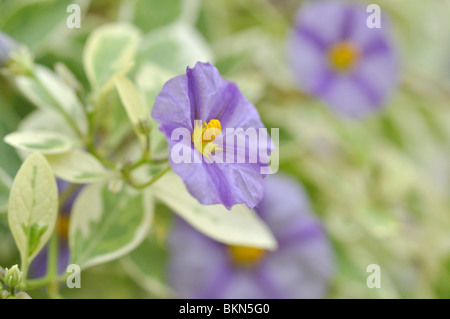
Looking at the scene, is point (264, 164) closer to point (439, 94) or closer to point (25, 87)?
point (25, 87)

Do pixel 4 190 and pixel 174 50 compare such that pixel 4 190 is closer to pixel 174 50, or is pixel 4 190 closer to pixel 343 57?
pixel 174 50

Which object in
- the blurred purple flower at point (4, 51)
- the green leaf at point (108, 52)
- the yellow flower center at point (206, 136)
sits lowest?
the yellow flower center at point (206, 136)

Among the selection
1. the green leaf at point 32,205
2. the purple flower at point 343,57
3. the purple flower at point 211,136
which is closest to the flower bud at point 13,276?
the green leaf at point 32,205

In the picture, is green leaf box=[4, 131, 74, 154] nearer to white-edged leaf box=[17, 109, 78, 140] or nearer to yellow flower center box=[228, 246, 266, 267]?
white-edged leaf box=[17, 109, 78, 140]

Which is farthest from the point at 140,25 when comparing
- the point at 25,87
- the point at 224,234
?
the point at 224,234

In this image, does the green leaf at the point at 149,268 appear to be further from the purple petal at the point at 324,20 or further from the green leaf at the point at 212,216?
the purple petal at the point at 324,20

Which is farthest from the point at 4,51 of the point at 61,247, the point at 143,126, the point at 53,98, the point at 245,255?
the point at 245,255
